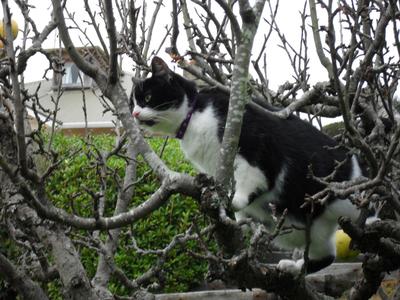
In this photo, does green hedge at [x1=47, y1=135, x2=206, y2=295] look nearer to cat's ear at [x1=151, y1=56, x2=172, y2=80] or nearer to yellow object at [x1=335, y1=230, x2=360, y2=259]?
yellow object at [x1=335, y1=230, x2=360, y2=259]

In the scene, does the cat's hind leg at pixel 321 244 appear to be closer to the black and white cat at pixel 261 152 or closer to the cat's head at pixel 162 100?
the black and white cat at pixel 261 152

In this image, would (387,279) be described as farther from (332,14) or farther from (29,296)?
(332,14)

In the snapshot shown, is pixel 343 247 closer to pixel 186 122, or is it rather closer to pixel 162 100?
pixel 186 122

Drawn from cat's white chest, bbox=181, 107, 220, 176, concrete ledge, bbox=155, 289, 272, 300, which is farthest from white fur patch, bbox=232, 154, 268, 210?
concrete ledge, bbox=155, 289, 272, 300

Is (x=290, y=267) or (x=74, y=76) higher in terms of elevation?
(x=74, y=76)

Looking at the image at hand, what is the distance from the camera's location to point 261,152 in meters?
2.85

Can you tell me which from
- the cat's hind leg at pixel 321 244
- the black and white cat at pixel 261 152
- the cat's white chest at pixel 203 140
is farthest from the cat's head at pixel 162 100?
the cat's hind leg at pixel 321 244

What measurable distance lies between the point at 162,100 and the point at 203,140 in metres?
0.33

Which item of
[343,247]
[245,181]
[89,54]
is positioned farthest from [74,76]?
[245,181]

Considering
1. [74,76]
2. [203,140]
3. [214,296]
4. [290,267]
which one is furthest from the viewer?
[74,76]

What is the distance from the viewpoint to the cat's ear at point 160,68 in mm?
2971

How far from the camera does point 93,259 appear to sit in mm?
4418

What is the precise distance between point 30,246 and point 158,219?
198 centimetres

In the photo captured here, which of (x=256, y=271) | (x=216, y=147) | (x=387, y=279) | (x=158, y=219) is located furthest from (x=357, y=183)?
(x=387, y=279)
